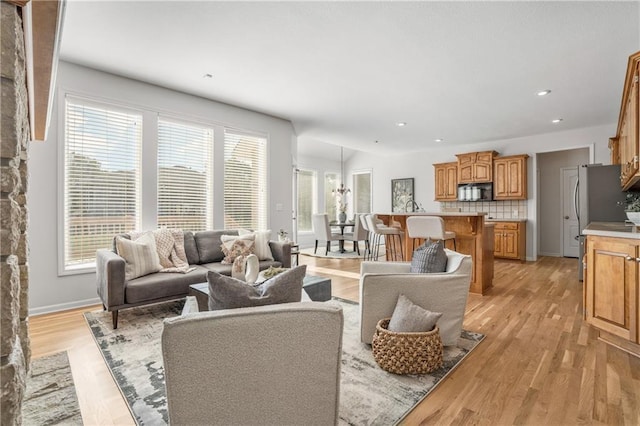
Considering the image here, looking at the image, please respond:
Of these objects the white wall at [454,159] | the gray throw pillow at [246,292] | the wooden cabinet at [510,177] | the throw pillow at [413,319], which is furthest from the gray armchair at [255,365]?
the white wall at [454,159]

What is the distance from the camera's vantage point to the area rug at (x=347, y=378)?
1.72 metres

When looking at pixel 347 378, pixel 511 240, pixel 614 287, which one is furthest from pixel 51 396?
pixel 511 240

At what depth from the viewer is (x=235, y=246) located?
397 centimetres

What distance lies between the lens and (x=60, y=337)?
107 inches

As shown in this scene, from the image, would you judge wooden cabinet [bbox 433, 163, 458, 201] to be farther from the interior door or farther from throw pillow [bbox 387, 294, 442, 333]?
throw pillow [bbox 387, 294, 442, 333]

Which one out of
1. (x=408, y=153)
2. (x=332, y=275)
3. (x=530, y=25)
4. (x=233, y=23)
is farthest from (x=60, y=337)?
(x=408, y=153)

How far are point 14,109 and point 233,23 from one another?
103 inches

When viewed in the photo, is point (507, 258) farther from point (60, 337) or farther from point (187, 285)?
point (60, 337)

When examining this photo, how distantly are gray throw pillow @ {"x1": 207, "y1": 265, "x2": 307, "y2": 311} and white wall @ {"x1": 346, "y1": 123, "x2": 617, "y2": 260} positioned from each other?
6863mm

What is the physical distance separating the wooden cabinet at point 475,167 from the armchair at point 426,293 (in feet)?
17.1

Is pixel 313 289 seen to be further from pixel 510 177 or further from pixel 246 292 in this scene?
pixel 510 177

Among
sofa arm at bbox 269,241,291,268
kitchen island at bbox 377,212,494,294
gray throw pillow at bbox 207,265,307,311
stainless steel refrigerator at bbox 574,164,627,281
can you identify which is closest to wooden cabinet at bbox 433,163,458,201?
stainless steel refrigerator at bbox 574,164,627,281

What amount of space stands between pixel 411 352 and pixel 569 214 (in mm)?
6880

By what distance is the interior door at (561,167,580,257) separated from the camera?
22.6ft
